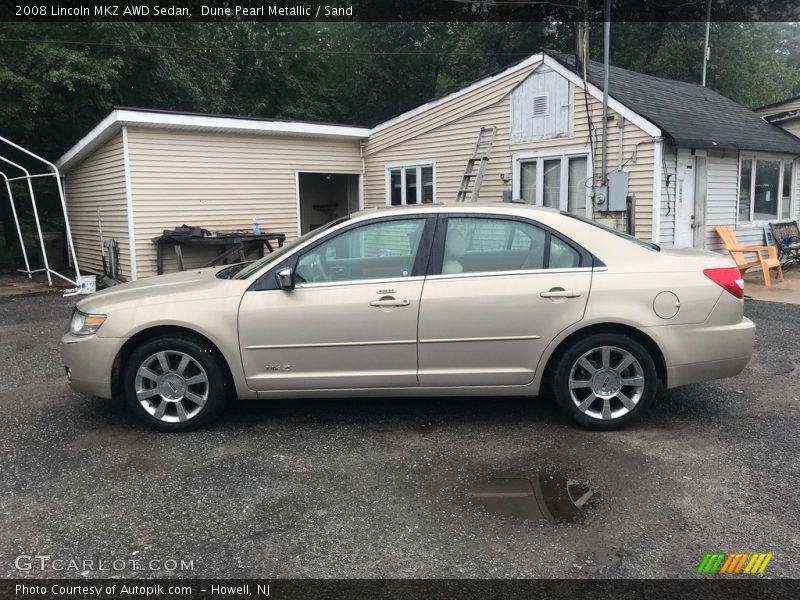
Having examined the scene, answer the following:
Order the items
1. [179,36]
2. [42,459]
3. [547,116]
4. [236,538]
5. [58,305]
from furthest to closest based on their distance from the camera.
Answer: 1. [179,36]
2. [547,116]
3. [58,305]
4. [42,459]
5. [236,538]

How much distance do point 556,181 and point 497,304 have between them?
27.4 ft

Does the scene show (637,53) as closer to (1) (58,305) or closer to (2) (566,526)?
(1) (58,305)

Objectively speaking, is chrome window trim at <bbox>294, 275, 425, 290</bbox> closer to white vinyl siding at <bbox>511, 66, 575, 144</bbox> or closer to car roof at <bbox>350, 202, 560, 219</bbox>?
car roof at <bbox>350, 202, 560, 219</bbox>

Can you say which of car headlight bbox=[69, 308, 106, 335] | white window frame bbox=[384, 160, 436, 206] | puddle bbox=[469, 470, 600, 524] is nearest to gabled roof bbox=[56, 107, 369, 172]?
white window frame bbox=[384, 160, 436, 206]

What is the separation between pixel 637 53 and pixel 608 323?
2624 cm

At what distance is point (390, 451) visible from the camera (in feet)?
13.7

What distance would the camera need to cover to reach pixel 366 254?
15.1 feet

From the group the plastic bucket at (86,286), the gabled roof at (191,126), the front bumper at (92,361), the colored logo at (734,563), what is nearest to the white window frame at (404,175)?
the gabled roof at (191,126)

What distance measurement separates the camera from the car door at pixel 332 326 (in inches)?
169

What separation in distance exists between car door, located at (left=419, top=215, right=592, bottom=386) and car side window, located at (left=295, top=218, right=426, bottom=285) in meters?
0.20

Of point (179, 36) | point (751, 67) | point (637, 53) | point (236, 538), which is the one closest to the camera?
point (236, 538)

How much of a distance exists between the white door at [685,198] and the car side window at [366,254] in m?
8.04

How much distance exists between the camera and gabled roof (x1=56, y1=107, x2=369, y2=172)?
37.8 feet

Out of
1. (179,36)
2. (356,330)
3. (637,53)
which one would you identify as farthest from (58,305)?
(637,53)
